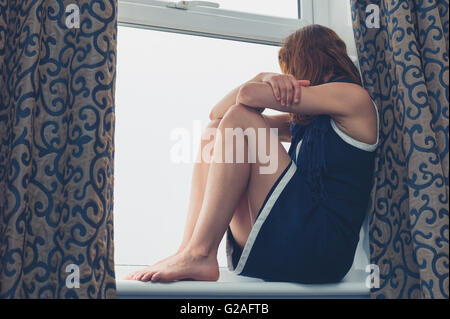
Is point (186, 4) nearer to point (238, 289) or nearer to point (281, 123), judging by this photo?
point (281, 123)

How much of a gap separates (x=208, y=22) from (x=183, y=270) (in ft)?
2.82

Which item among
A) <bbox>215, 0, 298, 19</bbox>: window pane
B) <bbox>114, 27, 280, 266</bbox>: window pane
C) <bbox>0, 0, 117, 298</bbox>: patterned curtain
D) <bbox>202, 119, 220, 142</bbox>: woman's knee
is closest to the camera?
<bbox>0, 0, 117, 298</bbox>: patterned curtain

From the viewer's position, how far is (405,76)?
1.27 m

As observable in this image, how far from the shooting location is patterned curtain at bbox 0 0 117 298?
3.28 ft

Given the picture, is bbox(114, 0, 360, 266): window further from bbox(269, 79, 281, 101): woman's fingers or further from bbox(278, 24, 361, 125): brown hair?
bbox(269, 79, 281, 101): woman's fingers

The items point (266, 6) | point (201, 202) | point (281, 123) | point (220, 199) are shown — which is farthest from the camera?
point (266, 6)

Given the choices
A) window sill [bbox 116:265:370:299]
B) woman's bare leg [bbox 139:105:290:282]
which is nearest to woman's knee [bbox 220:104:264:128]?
woman's bare leg [bbox 139:105:290:282]

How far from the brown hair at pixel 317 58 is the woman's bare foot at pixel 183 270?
1.68 ft

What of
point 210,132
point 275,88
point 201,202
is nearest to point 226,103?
point 210,132

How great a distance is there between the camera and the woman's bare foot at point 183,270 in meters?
1.13

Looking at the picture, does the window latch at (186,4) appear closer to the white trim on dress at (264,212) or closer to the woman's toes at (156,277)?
the white trim on dress at (264,212)

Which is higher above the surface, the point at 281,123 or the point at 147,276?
the point at 281,123

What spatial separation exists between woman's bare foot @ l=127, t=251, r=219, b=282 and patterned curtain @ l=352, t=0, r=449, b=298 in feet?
1.40

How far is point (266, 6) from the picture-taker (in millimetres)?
1751
